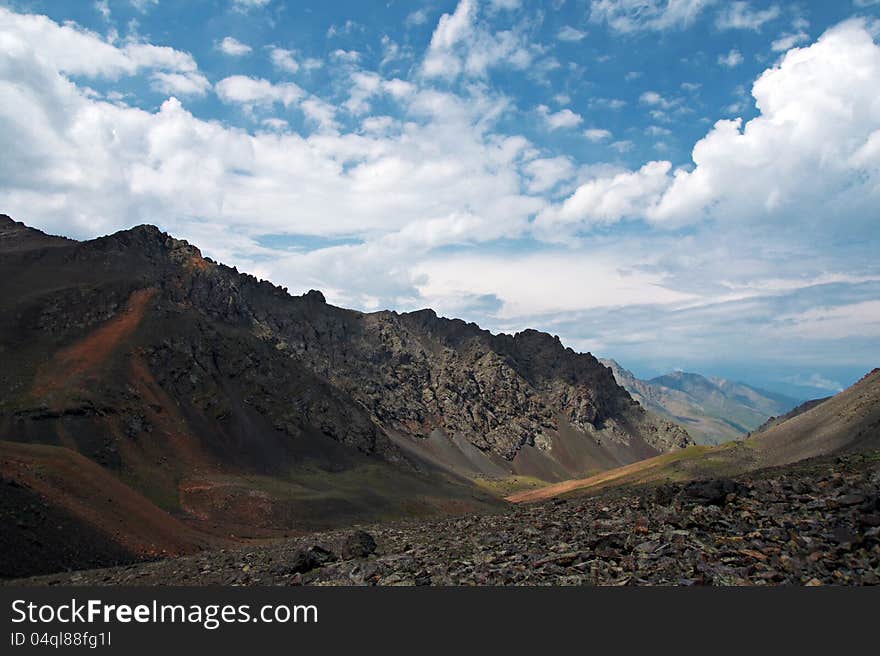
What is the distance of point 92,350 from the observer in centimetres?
9750

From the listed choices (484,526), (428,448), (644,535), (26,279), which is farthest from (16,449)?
(428,448)

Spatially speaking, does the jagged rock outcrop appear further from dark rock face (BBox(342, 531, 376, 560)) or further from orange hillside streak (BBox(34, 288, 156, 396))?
dark rock face (BBox(342, 531, 376, 560))

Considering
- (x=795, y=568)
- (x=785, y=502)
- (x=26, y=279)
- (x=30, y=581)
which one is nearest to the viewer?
(x=795, y=568)

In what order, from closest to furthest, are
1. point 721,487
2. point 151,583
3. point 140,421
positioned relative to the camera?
point 721,487 < point 151,583 < point 140,421

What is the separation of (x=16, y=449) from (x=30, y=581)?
28349mm

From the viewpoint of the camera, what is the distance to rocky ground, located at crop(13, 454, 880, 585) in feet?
50.2

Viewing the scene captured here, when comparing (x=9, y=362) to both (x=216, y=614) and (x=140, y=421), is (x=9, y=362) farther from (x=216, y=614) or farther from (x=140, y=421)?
(x=216, y=614)

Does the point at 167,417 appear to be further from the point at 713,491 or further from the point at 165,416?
the point at 713,491

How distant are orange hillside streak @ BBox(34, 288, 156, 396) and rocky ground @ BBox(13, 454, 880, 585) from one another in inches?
2954

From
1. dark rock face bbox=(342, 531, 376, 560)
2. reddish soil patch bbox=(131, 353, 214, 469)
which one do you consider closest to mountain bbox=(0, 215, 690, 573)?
reddish soil patch bbox=(131, 353, 214, 469)

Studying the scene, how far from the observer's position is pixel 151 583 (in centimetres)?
2450

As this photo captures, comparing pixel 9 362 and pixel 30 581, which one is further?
pixel 9 362

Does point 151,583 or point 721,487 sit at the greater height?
point 721,487

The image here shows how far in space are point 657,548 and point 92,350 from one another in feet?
341
